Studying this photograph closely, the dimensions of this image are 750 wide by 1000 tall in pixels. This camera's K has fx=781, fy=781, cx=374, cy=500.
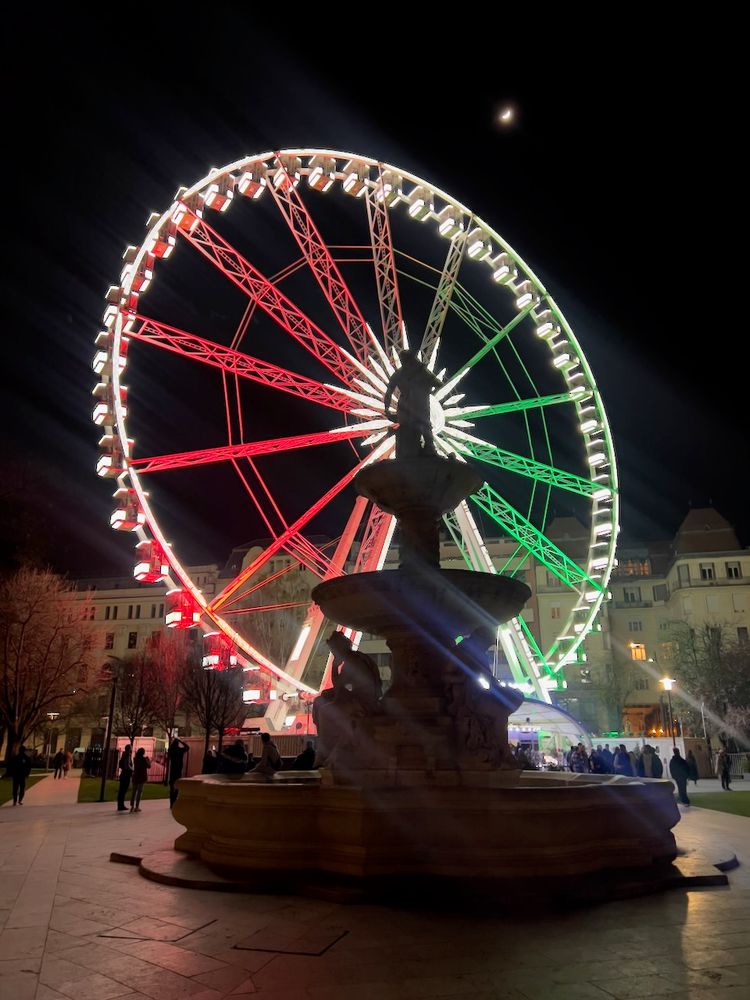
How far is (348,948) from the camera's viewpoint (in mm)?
5352

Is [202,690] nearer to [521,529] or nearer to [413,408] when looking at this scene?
[521,529]

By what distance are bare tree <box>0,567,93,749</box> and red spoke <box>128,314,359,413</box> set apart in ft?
58.6

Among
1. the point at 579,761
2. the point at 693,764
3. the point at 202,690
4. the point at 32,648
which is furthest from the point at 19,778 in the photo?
the point at 693,764

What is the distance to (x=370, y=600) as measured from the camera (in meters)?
10.8

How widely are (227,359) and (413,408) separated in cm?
978

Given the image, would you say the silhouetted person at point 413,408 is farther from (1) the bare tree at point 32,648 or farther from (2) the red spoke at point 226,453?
(1) the bare tree at point 32,648

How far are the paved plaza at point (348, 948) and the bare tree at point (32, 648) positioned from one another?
97.4ft

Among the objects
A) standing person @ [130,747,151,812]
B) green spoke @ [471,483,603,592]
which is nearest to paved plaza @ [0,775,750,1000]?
standing person @ [130,747,151,812]

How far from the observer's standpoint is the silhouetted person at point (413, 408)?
12.4 meters

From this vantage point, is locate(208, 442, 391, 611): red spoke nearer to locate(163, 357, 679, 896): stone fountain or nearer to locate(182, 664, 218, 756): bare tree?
locate(163, 357, 679, 896): stone fountain

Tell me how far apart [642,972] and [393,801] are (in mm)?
2842

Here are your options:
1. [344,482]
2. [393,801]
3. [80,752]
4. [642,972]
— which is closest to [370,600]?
[393,801]

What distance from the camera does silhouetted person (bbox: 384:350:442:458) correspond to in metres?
12.4

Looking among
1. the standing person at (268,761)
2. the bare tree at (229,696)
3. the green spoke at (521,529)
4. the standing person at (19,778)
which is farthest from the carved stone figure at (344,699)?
the bare tree at (229,696)
